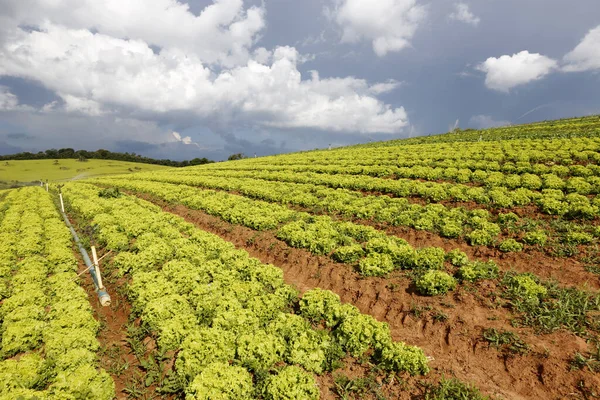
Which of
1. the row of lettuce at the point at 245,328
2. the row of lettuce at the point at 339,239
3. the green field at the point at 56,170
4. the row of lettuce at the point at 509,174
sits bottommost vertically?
the row of lettuce at the point at 245,328

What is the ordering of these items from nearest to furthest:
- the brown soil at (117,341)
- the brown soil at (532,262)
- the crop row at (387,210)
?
the brown soil at (117,341) → the brown soil at (532,262) → the crop row at (387,210)

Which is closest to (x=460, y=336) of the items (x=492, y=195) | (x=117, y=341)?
(x=117, y=341)

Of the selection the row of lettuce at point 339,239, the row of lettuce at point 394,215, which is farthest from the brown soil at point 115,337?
the row of lettuce at point 394,215

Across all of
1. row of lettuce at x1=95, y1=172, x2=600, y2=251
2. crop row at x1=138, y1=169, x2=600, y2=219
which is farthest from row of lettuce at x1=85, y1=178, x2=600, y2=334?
crop row at x1=138, y1=169, x2=600, y2=219

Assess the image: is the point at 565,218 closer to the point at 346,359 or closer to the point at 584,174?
the point at 584,174

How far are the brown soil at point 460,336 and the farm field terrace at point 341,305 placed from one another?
38 millimetres

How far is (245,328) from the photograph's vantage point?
8094mm

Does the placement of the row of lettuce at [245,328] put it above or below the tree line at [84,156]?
below

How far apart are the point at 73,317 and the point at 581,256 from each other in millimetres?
17740

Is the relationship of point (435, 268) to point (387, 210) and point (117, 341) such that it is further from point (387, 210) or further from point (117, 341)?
point (117, 341)

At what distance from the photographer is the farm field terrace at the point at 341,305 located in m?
6.65

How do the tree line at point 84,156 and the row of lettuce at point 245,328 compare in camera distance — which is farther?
the tree line at point 84,156

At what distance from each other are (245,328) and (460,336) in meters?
5.97

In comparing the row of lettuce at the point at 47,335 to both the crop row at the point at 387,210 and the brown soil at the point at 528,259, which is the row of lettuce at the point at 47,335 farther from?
the crop row at the point at 387,210
